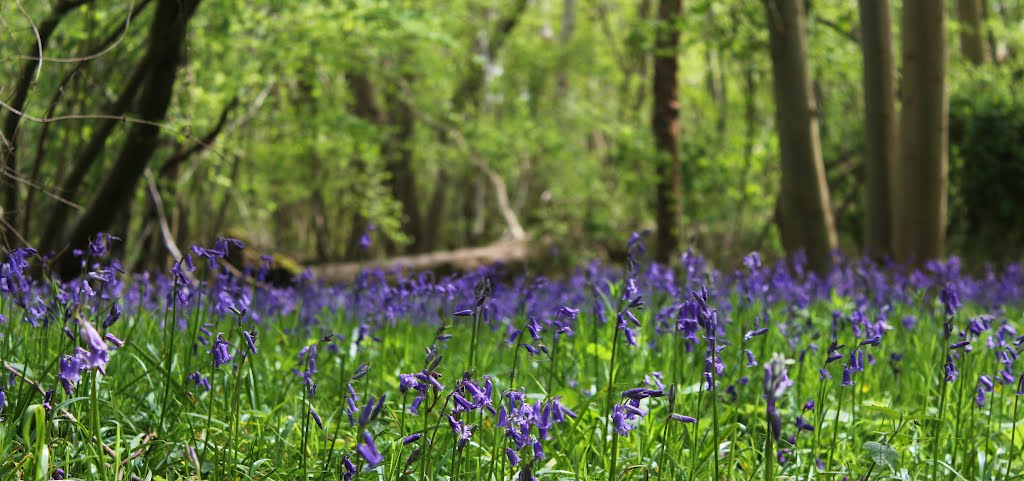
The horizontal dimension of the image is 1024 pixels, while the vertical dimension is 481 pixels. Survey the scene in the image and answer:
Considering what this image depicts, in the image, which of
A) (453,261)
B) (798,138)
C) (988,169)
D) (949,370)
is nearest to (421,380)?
(949,370)

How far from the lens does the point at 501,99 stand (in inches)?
772

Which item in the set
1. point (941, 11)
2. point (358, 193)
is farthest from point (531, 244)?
point (941, 11)

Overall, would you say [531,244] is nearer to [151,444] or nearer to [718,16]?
[718,16]

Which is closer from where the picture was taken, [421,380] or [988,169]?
[421,380]

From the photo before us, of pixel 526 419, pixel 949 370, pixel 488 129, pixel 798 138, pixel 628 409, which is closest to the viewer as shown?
pixel 526 419

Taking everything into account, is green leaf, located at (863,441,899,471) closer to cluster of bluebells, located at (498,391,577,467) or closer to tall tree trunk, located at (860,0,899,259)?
cluster of bluebells, located at (498,391,577,467)

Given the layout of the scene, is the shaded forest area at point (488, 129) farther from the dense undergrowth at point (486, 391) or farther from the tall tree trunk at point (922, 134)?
the dense undergrowth at point (486, 391)

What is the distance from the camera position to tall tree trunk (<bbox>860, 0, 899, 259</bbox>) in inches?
323

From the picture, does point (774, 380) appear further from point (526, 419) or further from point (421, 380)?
point (421, 380)

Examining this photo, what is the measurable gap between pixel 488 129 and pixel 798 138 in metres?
8.63

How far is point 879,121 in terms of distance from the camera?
332 inches

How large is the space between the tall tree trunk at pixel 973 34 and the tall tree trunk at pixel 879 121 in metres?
6.69

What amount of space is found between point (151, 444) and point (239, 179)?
511 inches

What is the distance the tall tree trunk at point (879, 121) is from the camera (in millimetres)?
8203
